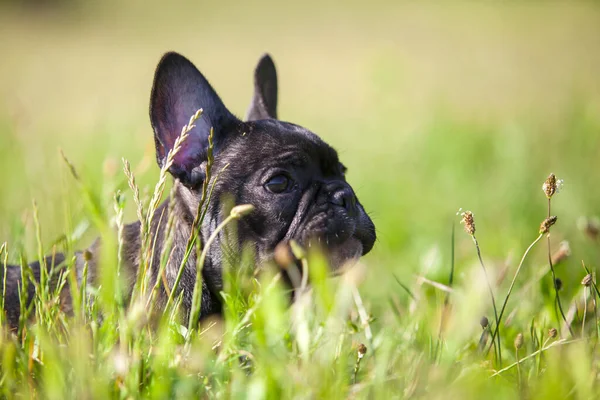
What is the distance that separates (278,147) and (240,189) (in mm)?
282

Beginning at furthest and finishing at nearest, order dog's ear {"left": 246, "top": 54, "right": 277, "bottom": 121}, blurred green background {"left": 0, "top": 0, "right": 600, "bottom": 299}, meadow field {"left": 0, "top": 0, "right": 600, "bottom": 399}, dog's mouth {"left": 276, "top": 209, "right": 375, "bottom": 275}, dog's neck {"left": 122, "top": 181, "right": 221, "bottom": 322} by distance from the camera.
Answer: blurred green background {"left": 0, "top": 0, "right": 600, "bottom": 299}, dog's ear {"left": 246, "top": 54, "right": 277, "bottom": 121}, dog's mouth {"left": 276, "top": 209, "right": 375, "bottom": 275}, dog's neck {"left": 122, "top": 181, "right": 221, "bottom": 322}, meadow field {"left": 0, "top": 0, "right": 600, "bottom": 399}

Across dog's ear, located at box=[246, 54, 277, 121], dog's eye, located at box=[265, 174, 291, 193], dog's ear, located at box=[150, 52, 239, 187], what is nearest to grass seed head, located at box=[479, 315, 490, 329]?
dog's eye, located at box=[265, 174, 291, 193]

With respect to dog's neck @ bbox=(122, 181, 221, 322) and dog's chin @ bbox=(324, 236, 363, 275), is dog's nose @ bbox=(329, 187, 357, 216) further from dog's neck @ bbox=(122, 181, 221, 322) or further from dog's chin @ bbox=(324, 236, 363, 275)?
A: dog's neck @ bbox=(122, 181, 221, 322)

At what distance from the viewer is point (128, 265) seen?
3.29 meters

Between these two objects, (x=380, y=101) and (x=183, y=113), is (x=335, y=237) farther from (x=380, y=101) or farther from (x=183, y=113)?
(x=380, y=101)

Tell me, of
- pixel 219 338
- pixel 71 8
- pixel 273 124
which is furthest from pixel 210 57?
pixel 219 338

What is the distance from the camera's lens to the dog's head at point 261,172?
3275mm

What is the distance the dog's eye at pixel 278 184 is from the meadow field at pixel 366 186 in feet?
1.49

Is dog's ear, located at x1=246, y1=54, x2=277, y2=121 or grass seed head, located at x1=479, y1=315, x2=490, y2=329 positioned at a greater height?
dog's ear, located at x1=246, y1=54, x2=277, y2=121

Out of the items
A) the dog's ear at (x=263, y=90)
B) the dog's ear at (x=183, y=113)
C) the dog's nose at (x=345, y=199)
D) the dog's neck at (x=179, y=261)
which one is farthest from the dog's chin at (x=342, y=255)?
the dog's ear at (x=263, y=90)

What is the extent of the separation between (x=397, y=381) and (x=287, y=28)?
17035mm

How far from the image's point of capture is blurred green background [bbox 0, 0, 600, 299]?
219 inches

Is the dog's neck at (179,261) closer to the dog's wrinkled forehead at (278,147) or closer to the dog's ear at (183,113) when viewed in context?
the dog's ear at (183,113)

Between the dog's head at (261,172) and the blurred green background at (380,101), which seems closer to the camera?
the dog's head at (261,172)
